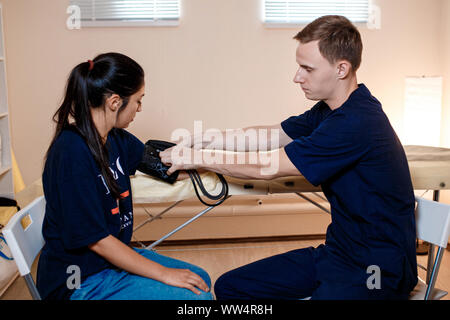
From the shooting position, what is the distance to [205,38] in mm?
2809

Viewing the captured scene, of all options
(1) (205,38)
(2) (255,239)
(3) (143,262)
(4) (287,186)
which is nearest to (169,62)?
(1) (205,38)

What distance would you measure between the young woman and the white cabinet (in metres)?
1.38

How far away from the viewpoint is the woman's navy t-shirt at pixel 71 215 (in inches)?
44.8

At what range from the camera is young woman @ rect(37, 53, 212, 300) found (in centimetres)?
114

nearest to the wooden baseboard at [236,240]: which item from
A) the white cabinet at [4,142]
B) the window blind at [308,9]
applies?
the white cabinet at [4,142]

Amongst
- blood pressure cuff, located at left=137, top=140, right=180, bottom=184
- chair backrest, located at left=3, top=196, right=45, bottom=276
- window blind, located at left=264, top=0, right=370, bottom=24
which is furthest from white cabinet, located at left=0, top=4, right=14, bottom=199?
window blind, located at left=264, top=0, right=370, bottom=24

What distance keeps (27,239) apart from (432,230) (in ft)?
3.68

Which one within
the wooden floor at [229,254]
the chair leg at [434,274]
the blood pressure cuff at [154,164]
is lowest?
the wooden floor at [229,254]

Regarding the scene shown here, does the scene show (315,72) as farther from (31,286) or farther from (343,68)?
(31,286)

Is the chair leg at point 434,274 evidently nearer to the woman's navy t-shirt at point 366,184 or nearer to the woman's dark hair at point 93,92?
the woman's navy t-shirt at point 366,184

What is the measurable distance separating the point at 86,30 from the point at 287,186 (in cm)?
168

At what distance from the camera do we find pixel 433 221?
1.39m

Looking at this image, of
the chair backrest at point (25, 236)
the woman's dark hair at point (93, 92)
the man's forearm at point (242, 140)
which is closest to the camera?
the chair backrest at point (25, 236)
